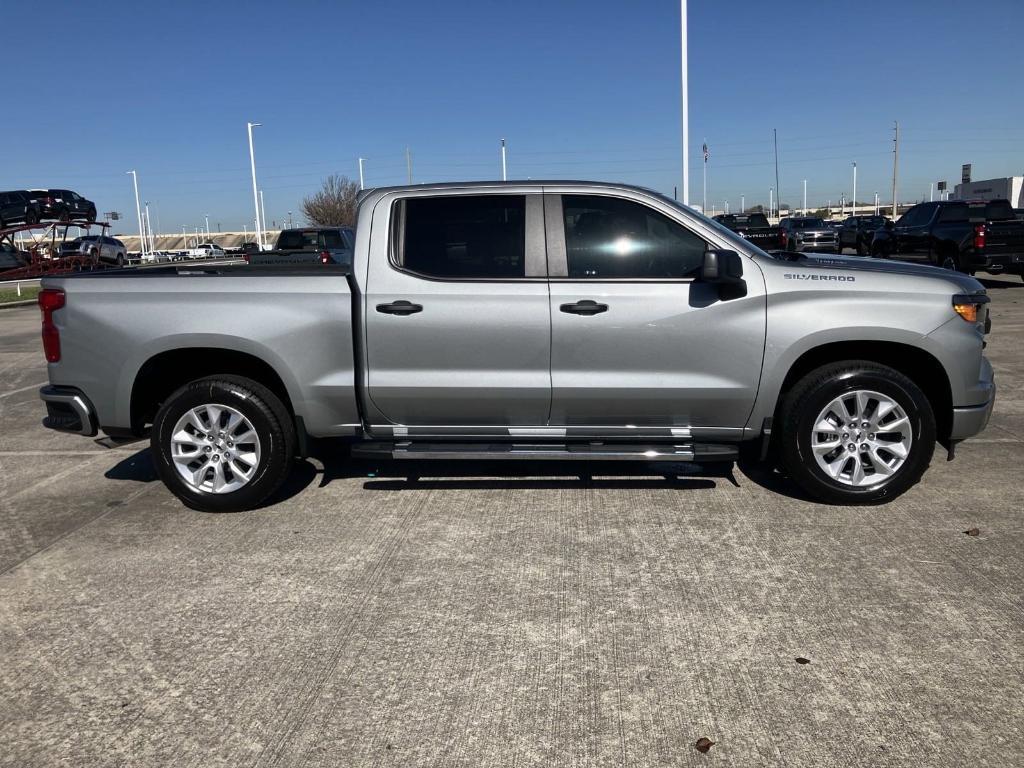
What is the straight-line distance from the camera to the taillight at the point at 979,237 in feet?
58.3

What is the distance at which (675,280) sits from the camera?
5.14 meters

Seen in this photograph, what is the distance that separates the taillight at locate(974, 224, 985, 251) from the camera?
1777 cm

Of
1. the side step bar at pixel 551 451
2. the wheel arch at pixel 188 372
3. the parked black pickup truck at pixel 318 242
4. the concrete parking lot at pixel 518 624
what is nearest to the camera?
the concrete parking lot at pixel 518 624

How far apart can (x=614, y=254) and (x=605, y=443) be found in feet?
3.70

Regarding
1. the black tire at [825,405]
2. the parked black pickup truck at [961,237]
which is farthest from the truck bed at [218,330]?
the parked black pickup truck at [961,237]

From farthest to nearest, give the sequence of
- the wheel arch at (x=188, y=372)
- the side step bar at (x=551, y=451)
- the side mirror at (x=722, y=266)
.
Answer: the wheel arch at (x=188, y=372) → the side step bar at (x=551, y=451) → the side mirror at (x=722, y=266)

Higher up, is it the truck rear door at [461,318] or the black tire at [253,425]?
the truck rear door at [461,318]

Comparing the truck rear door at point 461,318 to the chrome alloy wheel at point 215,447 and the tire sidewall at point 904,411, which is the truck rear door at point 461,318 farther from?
the tire sidewall at point 904,411

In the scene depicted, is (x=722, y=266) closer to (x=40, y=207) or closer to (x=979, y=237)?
(x=979, y=237)

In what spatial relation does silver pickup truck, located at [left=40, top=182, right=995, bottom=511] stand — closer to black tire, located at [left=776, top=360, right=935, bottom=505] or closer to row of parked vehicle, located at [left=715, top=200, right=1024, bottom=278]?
black tire, located at [left=776, top=360, right=935, bottom=505]

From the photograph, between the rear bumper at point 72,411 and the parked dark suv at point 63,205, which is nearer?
the rear bumper at point 72,411

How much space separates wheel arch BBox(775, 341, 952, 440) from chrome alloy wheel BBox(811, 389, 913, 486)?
0.92 ft

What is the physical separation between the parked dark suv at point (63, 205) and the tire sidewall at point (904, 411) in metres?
35.4

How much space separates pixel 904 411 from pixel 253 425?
3.83m
